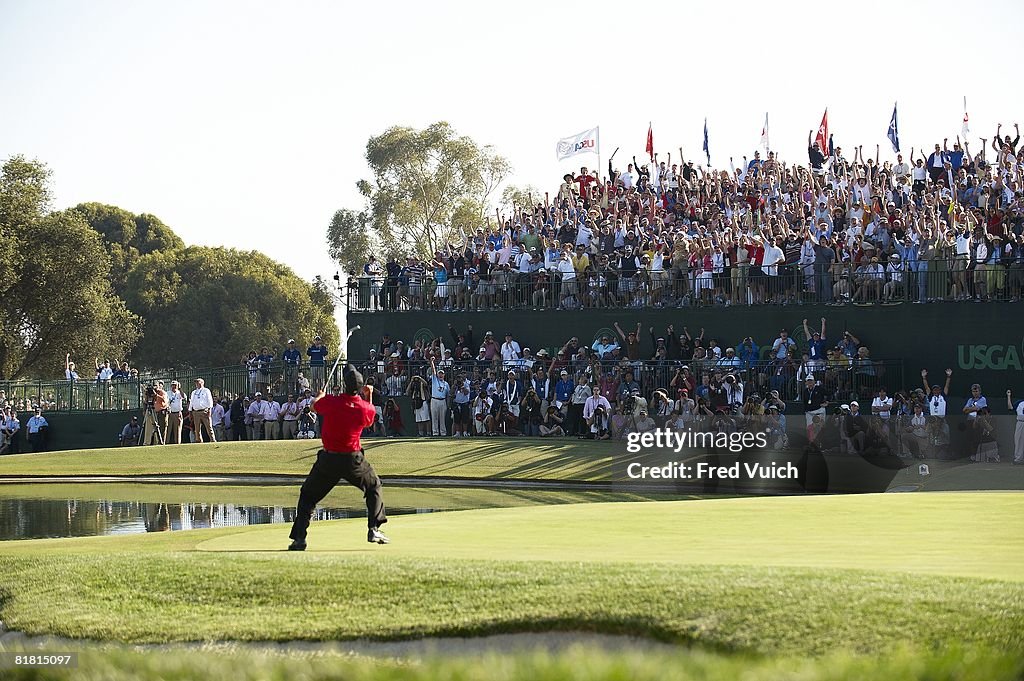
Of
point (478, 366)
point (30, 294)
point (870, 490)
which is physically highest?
point (30, 294)

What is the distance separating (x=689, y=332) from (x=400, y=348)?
8.62 metres

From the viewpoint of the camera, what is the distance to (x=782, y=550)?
43.7 feet

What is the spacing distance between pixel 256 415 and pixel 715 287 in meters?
14.5

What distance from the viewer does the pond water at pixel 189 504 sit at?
24.4m

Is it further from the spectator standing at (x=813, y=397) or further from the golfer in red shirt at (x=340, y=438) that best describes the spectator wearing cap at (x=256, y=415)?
the golfer in red shirt at (x=340, y=438)

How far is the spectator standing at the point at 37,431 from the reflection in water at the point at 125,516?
15637 mm

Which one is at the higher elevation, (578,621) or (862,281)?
(862,281)

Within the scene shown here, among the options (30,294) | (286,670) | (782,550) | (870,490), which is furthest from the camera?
(30,294)

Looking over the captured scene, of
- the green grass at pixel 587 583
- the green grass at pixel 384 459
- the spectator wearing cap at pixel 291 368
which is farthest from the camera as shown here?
the spectator wearing cap at pixel 291 368

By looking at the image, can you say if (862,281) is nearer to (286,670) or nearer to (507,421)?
(507,421)

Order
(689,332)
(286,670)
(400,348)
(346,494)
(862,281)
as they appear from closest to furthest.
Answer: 1. (286,670)
2. (346,494)
3. (862,281)
4. (689,332)
5. (400,348)

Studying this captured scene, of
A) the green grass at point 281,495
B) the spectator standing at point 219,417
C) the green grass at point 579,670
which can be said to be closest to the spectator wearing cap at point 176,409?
the spectator standing at point 219,417

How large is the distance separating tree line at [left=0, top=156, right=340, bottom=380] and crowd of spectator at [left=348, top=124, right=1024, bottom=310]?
19.1 m

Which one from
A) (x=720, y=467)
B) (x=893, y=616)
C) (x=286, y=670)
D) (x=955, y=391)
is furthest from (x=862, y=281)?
(x=286, y=670)
